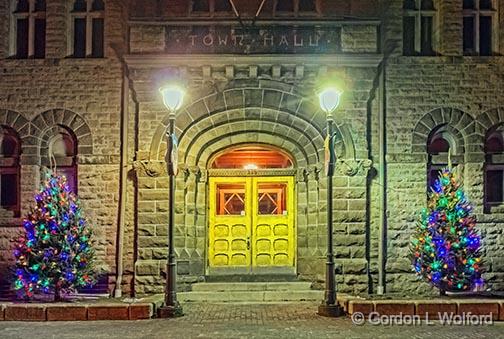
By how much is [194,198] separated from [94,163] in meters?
2.44

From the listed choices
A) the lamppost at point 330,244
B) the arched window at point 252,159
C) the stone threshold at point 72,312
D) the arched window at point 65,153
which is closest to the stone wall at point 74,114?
the arched window at point 65,153

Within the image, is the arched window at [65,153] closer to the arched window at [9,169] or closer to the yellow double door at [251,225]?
the arched window at [9,169]

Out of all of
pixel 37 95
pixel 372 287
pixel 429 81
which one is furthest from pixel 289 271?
pixel 37 95

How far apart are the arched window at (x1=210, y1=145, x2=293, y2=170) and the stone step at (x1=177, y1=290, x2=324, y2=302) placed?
10.5ft

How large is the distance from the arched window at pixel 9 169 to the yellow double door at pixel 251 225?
4.56 meters

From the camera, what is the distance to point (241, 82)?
578 inches

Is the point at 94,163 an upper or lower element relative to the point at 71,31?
lower

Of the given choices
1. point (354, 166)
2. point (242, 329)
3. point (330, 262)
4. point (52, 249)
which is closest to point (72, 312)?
point (52, 249)

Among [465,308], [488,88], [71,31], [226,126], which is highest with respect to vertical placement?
[71,31]

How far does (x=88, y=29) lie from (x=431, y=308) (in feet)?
32.4

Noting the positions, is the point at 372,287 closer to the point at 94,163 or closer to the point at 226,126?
the point at 226,126

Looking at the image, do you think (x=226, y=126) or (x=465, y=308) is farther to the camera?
(x=226, y=126)

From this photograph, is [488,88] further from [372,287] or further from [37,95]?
[37,95]

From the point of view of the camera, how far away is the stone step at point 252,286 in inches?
561
